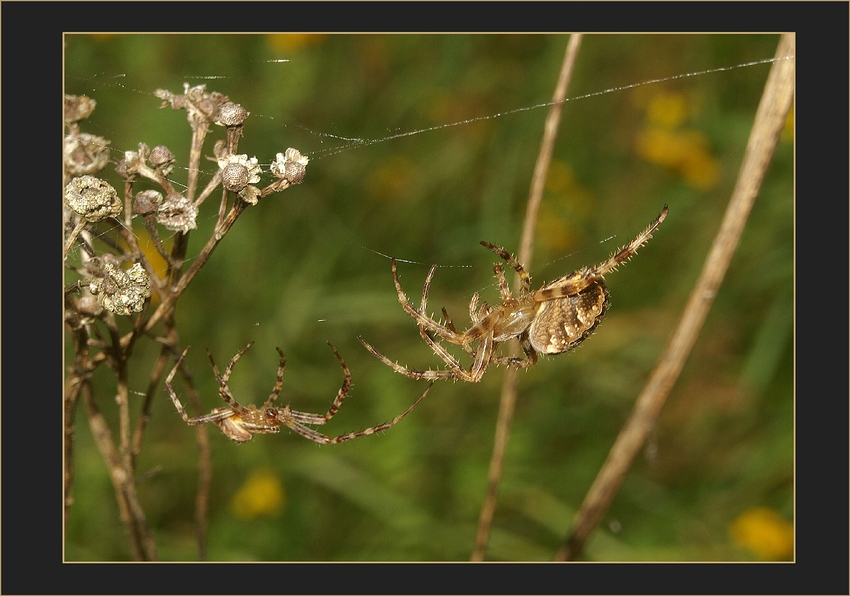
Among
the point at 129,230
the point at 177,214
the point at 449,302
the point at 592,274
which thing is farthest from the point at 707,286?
the point at 449,302

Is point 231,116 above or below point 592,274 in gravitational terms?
above

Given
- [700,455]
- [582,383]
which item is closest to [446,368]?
[582,383]

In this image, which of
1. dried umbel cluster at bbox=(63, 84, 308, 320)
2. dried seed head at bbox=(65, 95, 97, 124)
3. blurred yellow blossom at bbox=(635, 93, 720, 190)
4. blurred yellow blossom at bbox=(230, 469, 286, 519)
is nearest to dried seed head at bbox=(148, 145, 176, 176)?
dried umbel cluster at bbox=(63, 84, 308, 320)

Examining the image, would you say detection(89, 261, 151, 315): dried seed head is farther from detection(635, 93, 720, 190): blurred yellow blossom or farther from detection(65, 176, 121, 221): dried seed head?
detection(635, 93, 720, 190): blurred yellow blossom

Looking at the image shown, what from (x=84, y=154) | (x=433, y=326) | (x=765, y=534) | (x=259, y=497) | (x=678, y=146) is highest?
(x=678, y=146)

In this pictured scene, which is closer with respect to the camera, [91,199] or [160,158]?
[91,199]

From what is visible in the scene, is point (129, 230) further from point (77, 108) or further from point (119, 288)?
point (77, 108)
